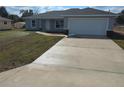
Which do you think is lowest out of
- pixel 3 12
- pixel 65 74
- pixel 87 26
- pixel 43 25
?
pixel 65 74

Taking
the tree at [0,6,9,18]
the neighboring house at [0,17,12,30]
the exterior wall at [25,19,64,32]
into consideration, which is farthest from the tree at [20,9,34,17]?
the exterior wall at [25,19,64,32]

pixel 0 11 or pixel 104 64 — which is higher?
pixel 0 11

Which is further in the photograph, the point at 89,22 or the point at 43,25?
the point at 43,25

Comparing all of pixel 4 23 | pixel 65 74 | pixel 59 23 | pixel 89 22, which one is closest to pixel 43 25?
pixel 59 23

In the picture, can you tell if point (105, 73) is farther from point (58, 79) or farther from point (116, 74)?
point (58, 79)

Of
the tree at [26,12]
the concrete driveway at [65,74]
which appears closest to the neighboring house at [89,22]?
the concrete driveway at [65,74]

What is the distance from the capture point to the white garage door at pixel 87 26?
17745mm

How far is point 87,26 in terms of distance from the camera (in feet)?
59.3

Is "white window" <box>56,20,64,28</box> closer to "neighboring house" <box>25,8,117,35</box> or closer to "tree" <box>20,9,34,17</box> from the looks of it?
"neighboring house" <box>25,8,117,35</box>

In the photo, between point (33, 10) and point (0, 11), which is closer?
point (0, 11)

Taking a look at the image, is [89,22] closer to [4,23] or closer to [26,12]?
[4,23]

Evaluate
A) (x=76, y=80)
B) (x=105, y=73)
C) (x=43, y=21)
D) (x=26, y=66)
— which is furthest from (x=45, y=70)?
(x=43, y=21)

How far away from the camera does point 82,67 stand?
5.43 m

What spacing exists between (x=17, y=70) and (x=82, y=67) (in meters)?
2.39
